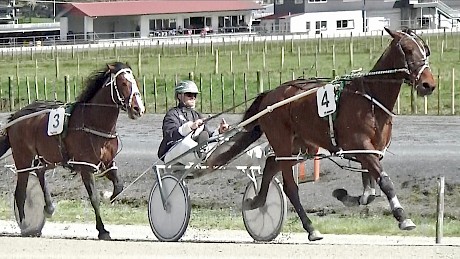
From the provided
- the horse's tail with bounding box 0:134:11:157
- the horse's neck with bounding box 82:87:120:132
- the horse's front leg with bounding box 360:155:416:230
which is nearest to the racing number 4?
the horse's front leg with bounding box 360:155:416:230

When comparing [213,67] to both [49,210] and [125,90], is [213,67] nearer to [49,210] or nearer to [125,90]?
[49,210]

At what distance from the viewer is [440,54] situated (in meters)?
36.9

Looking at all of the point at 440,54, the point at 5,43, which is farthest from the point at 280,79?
the point at 5,43

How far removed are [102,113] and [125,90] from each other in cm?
42

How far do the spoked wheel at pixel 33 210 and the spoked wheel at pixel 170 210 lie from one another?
1.64 metres

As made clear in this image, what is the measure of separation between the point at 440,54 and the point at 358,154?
29053 millimetres

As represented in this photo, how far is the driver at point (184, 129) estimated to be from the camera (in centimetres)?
1027

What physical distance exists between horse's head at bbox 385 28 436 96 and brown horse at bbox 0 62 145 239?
268cm

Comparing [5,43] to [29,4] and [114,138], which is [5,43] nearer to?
[29,4]

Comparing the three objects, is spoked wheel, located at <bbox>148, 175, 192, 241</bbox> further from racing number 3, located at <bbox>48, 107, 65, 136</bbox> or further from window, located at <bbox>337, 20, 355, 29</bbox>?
window, located at <bbox>337, 20, 355, 29</bbox>

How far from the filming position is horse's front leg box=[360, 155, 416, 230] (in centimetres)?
841

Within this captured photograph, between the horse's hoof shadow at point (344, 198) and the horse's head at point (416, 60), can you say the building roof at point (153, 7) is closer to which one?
the horse's hoof shadow at point (344, 198)

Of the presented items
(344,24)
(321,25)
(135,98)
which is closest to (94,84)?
(135,98)

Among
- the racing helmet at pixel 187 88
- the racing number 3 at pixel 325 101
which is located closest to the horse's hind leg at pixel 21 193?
the racing helmet at pixel 187 88
